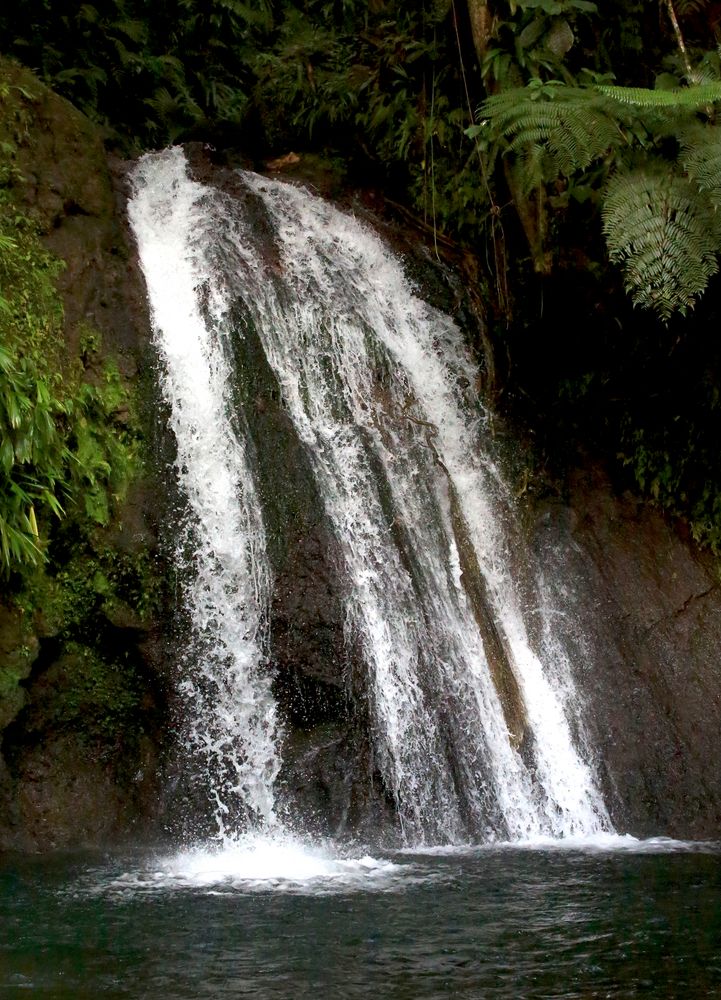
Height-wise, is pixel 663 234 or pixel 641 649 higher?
pixel 663 234

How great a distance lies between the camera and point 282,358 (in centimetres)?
723

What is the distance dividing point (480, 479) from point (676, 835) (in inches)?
106

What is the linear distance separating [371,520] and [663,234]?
2470 mm

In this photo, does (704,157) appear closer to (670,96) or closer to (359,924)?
(670,96)

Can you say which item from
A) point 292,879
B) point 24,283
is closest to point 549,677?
point 292,879

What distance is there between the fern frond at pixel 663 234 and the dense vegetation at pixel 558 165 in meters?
0.01

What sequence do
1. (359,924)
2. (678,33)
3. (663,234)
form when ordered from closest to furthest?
(359,924) < (663,234) < (678,33)

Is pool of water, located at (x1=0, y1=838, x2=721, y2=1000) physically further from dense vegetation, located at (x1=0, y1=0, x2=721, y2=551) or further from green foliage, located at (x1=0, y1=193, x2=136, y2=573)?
dense vegetation, located at (x1=0, y1=0, x2=721, y2=551)

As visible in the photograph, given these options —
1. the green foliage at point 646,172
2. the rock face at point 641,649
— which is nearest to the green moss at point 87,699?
the rock face at point 641,649

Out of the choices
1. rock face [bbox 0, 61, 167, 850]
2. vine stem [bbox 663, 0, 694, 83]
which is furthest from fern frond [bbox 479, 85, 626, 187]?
rock face [bbox 0, 61, 167, 850]

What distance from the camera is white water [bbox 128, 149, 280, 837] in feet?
18.9

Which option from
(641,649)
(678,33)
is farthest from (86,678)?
(678,33)

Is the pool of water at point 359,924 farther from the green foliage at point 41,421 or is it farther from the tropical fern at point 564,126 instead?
the tropical fern at point 564,126

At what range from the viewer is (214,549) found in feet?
20.4
